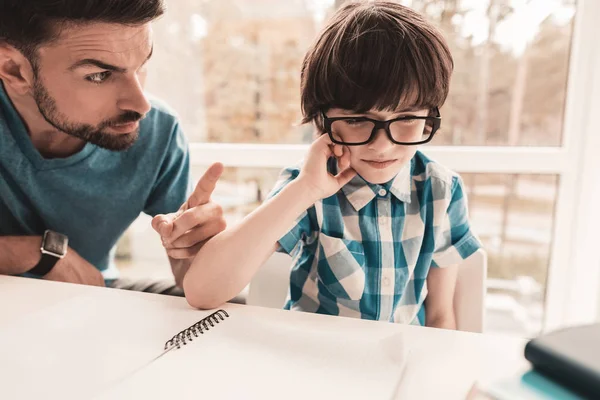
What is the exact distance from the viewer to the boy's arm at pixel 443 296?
101 centimetres

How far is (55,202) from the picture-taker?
127 cm

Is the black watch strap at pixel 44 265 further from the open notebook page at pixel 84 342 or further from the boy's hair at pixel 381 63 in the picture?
the boy's hair at pixel 381 63

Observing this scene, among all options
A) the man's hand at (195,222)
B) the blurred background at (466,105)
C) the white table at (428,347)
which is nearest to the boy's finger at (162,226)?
the man's hand at (195,222)

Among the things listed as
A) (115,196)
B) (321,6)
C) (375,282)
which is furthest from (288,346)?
(321,6)

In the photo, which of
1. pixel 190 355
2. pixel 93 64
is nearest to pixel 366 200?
pixel 190 355

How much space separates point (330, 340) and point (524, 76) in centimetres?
150

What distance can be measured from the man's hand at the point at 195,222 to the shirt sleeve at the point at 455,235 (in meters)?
0.47

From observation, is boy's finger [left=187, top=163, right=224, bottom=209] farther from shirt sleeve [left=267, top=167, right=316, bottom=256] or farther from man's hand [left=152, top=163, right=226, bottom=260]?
shirt sleeve [left=267, top=167, right=316, bottom=256]

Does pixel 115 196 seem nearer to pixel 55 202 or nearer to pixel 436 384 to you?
pixel 55 202

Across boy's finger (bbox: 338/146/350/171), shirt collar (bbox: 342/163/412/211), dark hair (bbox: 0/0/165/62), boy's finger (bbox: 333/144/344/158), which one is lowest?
shirt collar (bbox: 342/163/412/211)

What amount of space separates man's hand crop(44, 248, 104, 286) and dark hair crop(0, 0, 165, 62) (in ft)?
1.67

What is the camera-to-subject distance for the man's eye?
3.66 ft

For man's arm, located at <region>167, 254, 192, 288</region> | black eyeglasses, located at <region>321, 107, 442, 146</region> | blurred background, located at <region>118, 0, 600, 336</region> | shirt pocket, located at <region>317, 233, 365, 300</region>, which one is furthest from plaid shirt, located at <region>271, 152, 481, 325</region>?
blurred background, located at <region>118, 0, 600, 336</region>

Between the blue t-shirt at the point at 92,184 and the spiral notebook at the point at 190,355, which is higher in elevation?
the blue t-shirt at the point at 92,184
